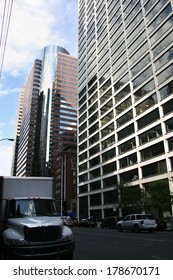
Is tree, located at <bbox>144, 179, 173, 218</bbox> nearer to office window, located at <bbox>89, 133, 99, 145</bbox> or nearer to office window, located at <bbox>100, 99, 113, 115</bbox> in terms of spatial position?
office window, located at <bbox>100, 99, 113, 115</bbox>

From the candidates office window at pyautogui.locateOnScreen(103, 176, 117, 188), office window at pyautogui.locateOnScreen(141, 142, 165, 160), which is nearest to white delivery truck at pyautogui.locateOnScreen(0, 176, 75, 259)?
office window at pyautogui.locateOnScreen(141, 142, 165, 160)

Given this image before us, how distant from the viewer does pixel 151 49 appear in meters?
54.5

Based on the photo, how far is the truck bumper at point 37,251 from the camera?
8.58 meters

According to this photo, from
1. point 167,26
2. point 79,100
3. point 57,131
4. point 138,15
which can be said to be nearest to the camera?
point 167,26

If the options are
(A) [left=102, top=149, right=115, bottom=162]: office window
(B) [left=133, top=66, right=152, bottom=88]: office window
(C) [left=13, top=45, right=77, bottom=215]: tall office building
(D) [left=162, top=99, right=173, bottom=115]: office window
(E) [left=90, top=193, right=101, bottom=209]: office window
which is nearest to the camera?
(D) [left=162, top=99, right=173, bottom=115]: office window

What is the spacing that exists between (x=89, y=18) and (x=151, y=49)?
50422mm

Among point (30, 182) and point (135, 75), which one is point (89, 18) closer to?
point (135, 75)

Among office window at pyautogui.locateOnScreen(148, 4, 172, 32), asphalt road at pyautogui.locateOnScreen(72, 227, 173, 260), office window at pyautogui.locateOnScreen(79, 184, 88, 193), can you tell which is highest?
office window at pyautogui.locateOnScreen(148, 4, 172, 32)

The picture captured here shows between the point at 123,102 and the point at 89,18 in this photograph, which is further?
the point at 89,18

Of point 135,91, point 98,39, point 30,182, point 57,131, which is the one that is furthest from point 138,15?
point 57,131

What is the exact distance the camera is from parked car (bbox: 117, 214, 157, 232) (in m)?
25.9

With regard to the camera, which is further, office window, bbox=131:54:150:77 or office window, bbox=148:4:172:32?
office window, bbox=131:54:150:77

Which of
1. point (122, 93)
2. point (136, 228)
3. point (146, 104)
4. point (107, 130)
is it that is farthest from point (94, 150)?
point (136, 228)

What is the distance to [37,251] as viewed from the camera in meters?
8.73
